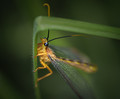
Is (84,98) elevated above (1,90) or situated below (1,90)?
below

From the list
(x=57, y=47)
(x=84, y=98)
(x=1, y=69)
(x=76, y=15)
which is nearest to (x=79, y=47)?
(x=76, y=15)

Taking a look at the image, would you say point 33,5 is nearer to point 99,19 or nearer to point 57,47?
point 57,47

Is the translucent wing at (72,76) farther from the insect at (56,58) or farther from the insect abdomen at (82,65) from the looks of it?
the insect abdomen at (82,65)

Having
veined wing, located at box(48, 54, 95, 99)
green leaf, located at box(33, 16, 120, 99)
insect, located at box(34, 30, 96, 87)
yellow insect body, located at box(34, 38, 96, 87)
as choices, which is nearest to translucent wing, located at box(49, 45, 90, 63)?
insect, located at box(34, 30, 96, 87)

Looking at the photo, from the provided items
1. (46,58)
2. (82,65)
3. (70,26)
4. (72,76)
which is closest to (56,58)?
(46,58)

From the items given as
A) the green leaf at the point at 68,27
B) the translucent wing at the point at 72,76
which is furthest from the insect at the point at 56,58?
the green leaf at the point at 68,27

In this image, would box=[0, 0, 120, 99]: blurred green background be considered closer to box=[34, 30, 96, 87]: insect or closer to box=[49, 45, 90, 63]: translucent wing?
box=[49, 45, 90, 63]: translucent wing
